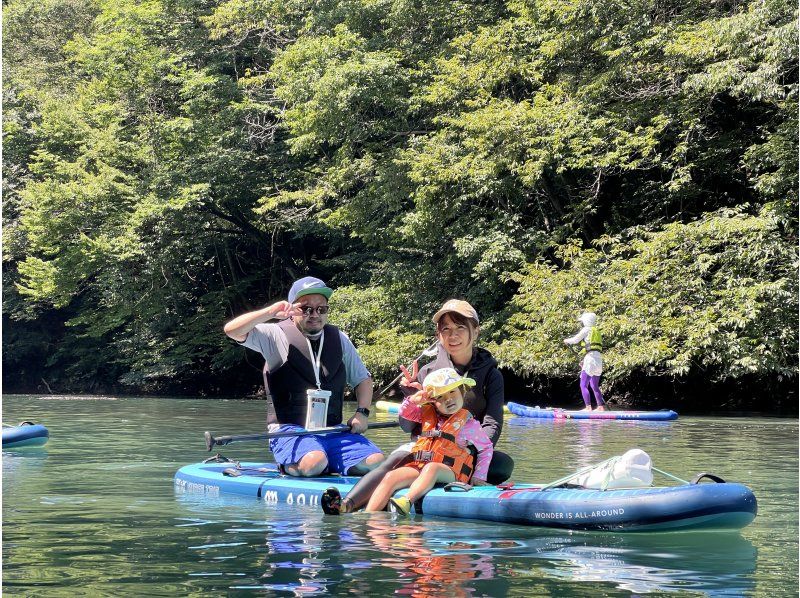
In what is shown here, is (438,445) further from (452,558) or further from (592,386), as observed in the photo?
(592,386)

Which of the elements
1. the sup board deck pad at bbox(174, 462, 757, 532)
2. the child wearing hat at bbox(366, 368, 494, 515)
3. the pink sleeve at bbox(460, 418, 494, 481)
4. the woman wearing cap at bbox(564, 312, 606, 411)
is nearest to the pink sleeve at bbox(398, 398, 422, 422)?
the child wearing hat at bbox(366, 368, 494, 515)

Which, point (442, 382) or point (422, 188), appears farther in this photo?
point (422, 188)

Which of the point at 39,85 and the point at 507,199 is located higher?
the point at 39,85

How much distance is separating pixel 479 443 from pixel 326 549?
1.41 m

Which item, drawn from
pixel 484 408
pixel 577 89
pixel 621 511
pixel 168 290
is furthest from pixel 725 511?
pixel 168 290

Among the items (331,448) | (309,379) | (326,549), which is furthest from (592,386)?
(326,549)

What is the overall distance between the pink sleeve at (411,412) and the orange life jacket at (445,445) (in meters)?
0.03

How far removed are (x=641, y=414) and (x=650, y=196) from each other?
270 inches

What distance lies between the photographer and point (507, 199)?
23.9 m

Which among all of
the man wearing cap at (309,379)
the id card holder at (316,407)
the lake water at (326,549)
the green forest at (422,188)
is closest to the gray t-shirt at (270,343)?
the man wearing cap at (309,379)

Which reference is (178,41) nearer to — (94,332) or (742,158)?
(94,332)

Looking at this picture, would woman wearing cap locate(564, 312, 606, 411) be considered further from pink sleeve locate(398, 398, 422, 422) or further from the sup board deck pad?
pink sleeve locate(398, 398, 422, 422)

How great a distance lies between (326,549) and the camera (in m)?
6.07

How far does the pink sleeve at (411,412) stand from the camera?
6980mm
